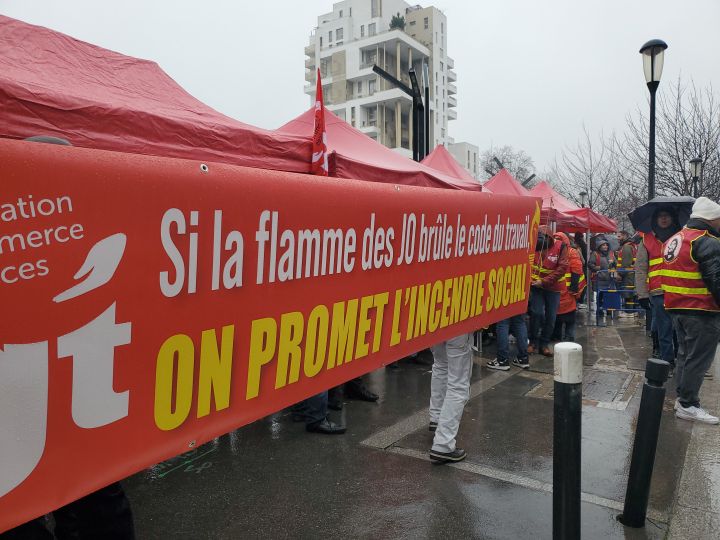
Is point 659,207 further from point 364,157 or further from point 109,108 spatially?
point 109,108

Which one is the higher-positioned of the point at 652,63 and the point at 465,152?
the point at 465,152

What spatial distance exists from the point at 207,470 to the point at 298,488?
78 cm

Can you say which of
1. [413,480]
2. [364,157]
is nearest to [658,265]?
[364,157]

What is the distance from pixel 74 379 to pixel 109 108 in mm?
2712

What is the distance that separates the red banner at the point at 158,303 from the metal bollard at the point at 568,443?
0.99 m

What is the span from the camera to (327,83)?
64.0 m

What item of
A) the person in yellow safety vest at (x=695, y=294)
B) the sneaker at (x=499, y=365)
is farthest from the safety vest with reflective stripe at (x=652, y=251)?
the sneaker at (x=499, y=365)

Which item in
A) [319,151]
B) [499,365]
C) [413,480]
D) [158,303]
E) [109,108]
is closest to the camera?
[158,303]

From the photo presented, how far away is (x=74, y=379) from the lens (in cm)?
124

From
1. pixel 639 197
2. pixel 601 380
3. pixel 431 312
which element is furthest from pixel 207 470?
pixel 639 197

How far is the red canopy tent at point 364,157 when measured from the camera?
5.28 metres

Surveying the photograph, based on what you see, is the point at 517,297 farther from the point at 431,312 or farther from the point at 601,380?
the point at 601,380

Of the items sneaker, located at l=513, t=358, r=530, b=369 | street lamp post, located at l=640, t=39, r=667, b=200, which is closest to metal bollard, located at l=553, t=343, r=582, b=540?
sneaker, located at l=513, t=358, r=530, b=369

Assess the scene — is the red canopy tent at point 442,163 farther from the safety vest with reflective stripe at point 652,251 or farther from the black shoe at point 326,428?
the black shoe at point 326,428
